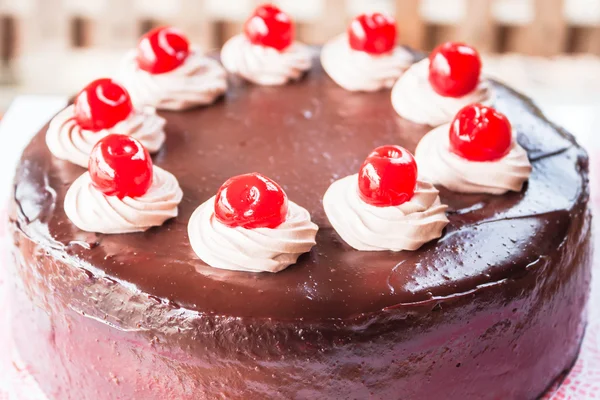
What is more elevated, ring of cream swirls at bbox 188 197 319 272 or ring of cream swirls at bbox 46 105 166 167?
ring of cream swirls at bbox 188 197 319 272

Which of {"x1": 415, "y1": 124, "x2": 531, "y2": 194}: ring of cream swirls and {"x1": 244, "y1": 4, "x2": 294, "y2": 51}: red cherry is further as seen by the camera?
{"x1": 244, "y1": 4, "x2": 294, "y2": 51}: red cherry

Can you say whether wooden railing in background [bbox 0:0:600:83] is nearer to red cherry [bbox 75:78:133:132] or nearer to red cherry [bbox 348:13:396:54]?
red cherry [bbox 348:13:396:54]

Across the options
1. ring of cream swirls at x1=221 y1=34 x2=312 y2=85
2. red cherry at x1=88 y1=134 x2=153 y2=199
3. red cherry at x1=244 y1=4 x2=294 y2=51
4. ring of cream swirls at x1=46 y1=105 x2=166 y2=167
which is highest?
red cherry at x1=88 y1=134 x2=153 y2=199

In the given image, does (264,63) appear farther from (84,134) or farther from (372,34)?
(84,134)

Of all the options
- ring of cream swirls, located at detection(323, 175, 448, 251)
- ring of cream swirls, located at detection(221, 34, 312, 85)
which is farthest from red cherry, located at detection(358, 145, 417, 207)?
ring of cream swirls, located at detection(221, 34, 312, 85)

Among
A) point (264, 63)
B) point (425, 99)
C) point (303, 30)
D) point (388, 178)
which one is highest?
point (388, 178)

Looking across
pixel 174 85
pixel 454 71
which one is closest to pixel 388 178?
pixel 454 71

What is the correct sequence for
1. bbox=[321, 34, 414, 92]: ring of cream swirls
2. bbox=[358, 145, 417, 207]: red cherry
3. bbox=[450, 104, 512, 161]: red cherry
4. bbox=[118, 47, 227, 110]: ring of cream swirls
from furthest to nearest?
bbox=[321, 34, 414, 92]: ring of cream swirls < bbox=[118, 47, 227, 110]: ring of cream swirls < bbox=[450, 104, 512, 161]: red cherry < bbox=[358, 145, 417, 207]: red cherry
